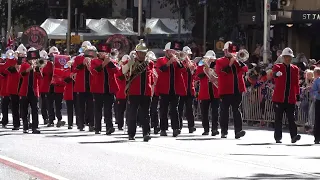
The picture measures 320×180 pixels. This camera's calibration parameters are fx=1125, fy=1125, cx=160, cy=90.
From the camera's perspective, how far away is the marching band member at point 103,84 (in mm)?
24469

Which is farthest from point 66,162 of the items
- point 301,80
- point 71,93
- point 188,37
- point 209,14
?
point 188,37

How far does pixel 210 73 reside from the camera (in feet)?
81.1

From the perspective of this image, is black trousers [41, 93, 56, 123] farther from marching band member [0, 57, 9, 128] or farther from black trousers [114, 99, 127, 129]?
black trousers [114, 99, 127, 129]

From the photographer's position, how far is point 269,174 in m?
15.7

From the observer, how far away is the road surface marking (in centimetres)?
1484

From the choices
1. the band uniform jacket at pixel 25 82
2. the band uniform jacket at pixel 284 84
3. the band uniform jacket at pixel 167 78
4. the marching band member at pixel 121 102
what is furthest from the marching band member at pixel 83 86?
the band uniform jacket at pixel 284 84

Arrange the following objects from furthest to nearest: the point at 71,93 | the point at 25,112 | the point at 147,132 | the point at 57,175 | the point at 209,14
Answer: the point at 209,14, the point at 71,93, the point at 25,112, the point at 147,132, the point at 57,175

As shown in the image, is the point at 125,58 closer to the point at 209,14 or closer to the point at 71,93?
the point at 71,93

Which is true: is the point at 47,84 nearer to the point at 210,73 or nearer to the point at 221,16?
the point at 210,73

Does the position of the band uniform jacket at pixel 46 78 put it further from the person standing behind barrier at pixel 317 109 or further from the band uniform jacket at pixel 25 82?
the person standing behind barrier at pixel 317 109

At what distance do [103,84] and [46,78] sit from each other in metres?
3.56

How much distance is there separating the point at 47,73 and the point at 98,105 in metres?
3.53

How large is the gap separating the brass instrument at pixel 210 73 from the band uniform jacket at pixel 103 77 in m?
1.92

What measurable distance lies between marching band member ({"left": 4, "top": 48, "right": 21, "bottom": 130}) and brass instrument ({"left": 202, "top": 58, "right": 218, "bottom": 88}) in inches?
158
